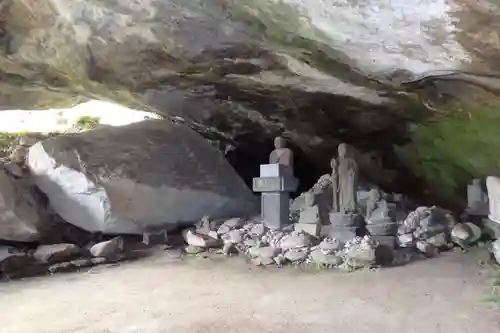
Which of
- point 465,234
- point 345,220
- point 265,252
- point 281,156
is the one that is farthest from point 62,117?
point 465,234

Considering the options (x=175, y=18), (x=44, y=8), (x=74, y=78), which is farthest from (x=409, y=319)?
(x=74, y=78)

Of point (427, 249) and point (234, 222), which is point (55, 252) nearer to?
point (234, 222)

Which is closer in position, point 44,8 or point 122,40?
point 44,8

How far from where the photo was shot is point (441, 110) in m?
6.34

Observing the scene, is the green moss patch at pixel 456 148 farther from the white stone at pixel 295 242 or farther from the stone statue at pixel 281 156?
the white stone at pixel 295 242

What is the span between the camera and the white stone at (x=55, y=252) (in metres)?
6.20

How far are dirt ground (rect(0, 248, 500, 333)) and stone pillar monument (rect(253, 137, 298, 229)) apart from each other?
1417mm

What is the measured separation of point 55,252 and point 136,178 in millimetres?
1800

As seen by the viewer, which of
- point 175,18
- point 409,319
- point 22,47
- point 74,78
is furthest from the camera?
point 74,78

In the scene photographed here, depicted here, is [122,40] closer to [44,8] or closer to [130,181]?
[44,8]

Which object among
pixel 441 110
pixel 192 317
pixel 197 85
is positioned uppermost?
pixel 197 85

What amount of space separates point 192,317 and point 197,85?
3959mm

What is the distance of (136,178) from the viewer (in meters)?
7.71

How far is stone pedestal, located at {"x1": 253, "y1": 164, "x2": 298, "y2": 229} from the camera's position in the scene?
295 inches
